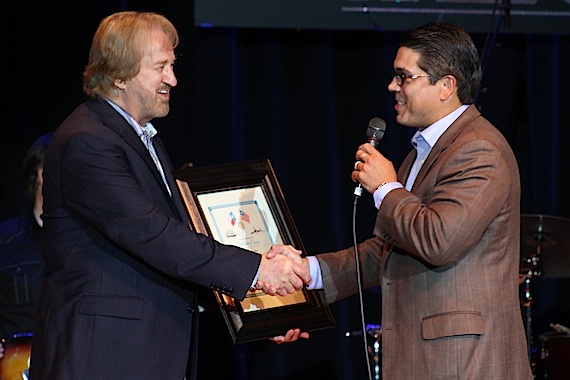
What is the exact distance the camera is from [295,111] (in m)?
5.22

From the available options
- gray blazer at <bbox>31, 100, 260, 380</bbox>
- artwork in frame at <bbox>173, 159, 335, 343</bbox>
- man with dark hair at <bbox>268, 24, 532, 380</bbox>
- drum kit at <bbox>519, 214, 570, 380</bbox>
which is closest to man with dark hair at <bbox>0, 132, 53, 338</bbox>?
artwork in frame at <bbox>173, 159, 335, 343</bbox>

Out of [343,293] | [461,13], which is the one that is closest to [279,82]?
[461,13]

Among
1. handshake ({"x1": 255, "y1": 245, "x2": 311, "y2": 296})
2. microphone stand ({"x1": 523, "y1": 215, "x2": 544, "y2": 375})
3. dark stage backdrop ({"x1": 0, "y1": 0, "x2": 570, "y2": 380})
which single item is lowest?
microphone stand ({"x1": 523, "y1": 215, "x2": 544, "y2": 375})

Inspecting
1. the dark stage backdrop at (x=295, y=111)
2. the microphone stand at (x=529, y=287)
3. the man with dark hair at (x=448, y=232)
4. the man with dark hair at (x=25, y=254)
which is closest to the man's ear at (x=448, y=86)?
the man with dark hair at (x=448, y=232)

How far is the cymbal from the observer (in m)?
4.52

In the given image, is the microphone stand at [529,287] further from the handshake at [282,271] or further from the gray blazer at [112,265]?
the gray blazer at [112,265]

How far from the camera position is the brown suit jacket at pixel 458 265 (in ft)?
9.39

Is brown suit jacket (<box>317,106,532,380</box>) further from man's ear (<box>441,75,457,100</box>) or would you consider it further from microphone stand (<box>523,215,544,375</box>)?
microphone stand (<box>523,215,544,375</box>)

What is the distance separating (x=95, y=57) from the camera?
3.27 meters

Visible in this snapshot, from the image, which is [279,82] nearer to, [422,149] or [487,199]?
[422,149]

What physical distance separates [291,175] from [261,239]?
5.05 feet

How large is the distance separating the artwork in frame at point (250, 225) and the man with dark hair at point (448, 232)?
1.79ft

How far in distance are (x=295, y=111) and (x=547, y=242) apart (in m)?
1.50

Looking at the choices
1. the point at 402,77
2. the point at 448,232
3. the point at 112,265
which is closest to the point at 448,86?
the point at 402,77
